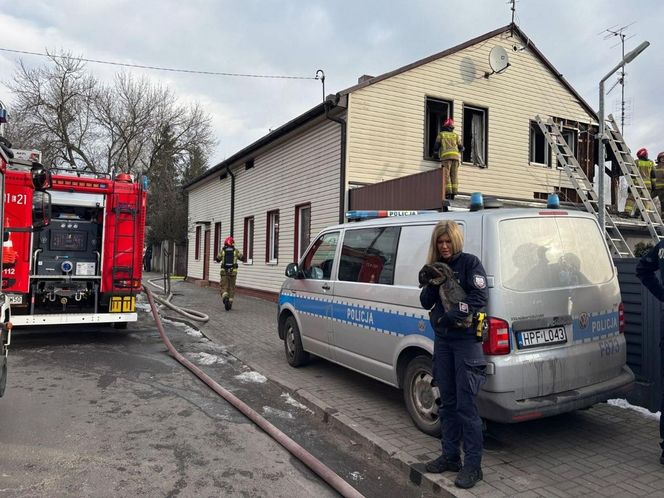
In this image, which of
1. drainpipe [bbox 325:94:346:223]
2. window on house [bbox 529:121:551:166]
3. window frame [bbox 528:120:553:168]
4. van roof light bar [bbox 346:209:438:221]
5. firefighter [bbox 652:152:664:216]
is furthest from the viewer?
window on house [bbox 529:121:551:166]

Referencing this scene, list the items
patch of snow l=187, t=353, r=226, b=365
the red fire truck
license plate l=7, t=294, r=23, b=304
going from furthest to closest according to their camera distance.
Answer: the red fire truck, license plate l=7, t=294, r=23, b=304, patch of snow l=187, t=353, r=226, b=365

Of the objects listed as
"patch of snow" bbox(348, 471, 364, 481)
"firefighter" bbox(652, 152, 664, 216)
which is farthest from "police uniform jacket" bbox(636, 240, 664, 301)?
"firefighter" bbox(652, 152, 664, 216)

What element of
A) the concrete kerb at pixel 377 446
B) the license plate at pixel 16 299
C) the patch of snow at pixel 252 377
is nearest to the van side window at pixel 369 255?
the concrete kerb at pixel 377 446

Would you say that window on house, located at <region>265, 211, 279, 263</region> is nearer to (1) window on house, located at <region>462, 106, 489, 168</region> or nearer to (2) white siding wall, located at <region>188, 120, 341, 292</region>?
(2) white siding wall, located at <region>188, 120, 341, 292</region>

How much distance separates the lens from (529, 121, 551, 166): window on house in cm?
1429

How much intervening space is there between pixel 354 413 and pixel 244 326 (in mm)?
5856

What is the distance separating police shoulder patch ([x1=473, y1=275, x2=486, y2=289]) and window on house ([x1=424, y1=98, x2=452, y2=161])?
9.81 meters

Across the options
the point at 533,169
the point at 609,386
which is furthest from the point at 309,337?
the point at 533,169

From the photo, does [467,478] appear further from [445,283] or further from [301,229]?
[301,229]

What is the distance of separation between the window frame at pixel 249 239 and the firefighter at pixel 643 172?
1119 cm

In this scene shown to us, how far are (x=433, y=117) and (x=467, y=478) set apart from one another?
36.3ft

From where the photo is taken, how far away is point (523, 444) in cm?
421

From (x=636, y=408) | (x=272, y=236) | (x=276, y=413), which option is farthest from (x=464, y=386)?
(x=272, y=236)

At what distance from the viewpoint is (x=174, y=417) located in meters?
5.03
